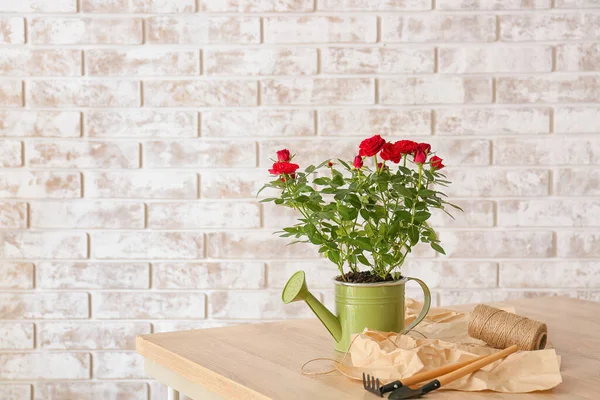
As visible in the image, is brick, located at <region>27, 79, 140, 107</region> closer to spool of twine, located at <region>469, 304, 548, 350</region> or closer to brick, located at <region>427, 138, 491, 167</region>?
brick, located at <region>427, 138, 491, 167</region>

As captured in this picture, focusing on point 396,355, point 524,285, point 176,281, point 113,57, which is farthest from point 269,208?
point 396,355

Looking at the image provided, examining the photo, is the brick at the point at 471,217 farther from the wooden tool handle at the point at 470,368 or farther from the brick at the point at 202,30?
the wooden tool handle at the point at 470,368

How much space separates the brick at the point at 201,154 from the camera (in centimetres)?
228

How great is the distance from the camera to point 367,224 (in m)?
1.21

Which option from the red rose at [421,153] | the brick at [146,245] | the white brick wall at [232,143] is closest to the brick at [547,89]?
the white brick wall at [232,143]

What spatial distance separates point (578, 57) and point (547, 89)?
0.13 metres

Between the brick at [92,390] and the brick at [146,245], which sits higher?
the brick at [146,245]

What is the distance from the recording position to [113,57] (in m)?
2.27

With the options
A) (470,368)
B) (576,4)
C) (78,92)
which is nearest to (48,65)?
(78,92)

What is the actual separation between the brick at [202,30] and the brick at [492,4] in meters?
0.55

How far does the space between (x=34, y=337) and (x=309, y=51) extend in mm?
1157

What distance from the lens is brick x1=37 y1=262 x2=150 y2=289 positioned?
2285 mm

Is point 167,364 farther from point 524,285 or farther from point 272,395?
point 524,285

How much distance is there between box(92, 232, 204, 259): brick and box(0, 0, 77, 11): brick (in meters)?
0.65
